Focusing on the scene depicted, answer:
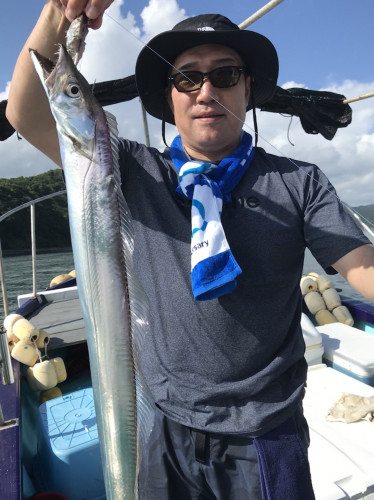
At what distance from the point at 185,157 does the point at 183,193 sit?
235mm

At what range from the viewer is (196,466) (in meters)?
1.64

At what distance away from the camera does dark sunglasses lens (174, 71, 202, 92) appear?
176 cm

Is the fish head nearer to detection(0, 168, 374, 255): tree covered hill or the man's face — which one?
the man's face

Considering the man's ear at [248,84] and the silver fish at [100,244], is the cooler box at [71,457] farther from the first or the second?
the man's ear at [248,84]

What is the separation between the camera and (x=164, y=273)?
1.67 meters

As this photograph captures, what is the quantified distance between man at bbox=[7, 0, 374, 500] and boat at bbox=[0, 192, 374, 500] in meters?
1.07

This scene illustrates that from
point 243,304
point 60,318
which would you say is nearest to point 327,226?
point 243,304

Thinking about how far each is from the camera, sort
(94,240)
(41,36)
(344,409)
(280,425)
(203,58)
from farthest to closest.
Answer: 1. (344,409)
2. (203,58)
3. (280,425)
4. (41,36)
5. (94,240)

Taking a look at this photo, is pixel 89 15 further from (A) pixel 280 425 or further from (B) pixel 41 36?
(A) pixel 280 425

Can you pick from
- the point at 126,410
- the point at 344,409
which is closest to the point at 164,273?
the point at 126,410

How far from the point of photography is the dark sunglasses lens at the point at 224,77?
5.74 feet

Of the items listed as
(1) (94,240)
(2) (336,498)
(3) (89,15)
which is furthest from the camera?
(2) (336,498)

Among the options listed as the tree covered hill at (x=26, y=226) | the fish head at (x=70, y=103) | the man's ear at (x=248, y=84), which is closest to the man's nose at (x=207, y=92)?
the man's ear at (x=248, y=84)

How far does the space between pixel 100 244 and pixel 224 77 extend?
1041 millimetres
